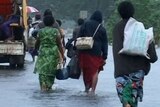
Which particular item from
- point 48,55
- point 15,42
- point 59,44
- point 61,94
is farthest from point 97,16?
point 15,42

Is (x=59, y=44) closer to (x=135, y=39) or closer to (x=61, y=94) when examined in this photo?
(x=61, y=94)

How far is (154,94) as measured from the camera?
1553 centimetres

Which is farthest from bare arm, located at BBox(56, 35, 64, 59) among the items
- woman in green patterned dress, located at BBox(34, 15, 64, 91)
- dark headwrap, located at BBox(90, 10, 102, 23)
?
dark headwrap, located at BBox(90, 10, 102, 23)

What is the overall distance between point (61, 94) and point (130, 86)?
17.3 ft

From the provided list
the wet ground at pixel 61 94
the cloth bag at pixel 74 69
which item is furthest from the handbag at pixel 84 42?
the wet ground at pixel 61 94

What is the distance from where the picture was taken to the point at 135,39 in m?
9.81

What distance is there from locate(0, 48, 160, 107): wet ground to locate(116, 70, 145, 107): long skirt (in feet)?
10.8

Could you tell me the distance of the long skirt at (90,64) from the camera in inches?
593

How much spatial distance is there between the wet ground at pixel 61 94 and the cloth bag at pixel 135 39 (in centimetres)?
351

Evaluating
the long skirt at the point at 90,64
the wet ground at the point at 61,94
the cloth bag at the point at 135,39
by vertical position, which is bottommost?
the wet ground at the point at 61,94

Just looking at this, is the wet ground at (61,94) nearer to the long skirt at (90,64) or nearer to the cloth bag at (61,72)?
the cloth bag at (61,72)

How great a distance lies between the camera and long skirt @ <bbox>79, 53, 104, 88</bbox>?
15.1m

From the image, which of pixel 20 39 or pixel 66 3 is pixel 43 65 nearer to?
pixel 20 39

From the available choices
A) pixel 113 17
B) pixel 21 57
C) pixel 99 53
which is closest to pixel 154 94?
pixel 99 53
